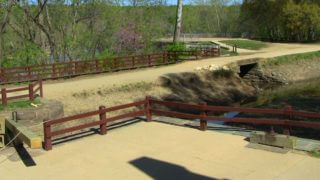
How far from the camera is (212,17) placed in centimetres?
10419

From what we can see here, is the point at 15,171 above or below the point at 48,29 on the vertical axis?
below

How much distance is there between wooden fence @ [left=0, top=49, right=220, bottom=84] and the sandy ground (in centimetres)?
1559

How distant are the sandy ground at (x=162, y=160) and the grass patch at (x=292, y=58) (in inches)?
1076

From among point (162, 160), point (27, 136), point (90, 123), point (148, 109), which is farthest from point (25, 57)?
point (162, 160)

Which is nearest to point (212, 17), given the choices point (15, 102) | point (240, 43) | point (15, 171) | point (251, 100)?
point (240, 43)

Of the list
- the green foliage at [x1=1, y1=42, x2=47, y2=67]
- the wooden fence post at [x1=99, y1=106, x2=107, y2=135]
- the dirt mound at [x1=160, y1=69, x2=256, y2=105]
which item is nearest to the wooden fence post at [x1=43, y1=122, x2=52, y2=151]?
the wooden fence post at [x1=99, y1=106, x2=107, y2=135]

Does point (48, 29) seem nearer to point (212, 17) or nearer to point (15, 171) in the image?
point (15, 171)

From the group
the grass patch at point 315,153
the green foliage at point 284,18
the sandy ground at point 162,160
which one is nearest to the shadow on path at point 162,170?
the sandy ground at point 162,160

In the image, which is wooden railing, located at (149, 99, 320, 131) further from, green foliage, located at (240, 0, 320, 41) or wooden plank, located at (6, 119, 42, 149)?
→ green foliage, located at (240, 0, 320, 41)

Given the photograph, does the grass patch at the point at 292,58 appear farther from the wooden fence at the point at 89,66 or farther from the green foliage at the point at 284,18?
the green foliage at the point at 284,18

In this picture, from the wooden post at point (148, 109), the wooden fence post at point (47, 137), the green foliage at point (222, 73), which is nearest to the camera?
the wooden fence post at point (47, 137)

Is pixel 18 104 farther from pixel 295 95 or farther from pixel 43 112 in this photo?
pixel 295 95

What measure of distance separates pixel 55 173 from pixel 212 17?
9678cm

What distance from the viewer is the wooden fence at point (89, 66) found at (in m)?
27.2
